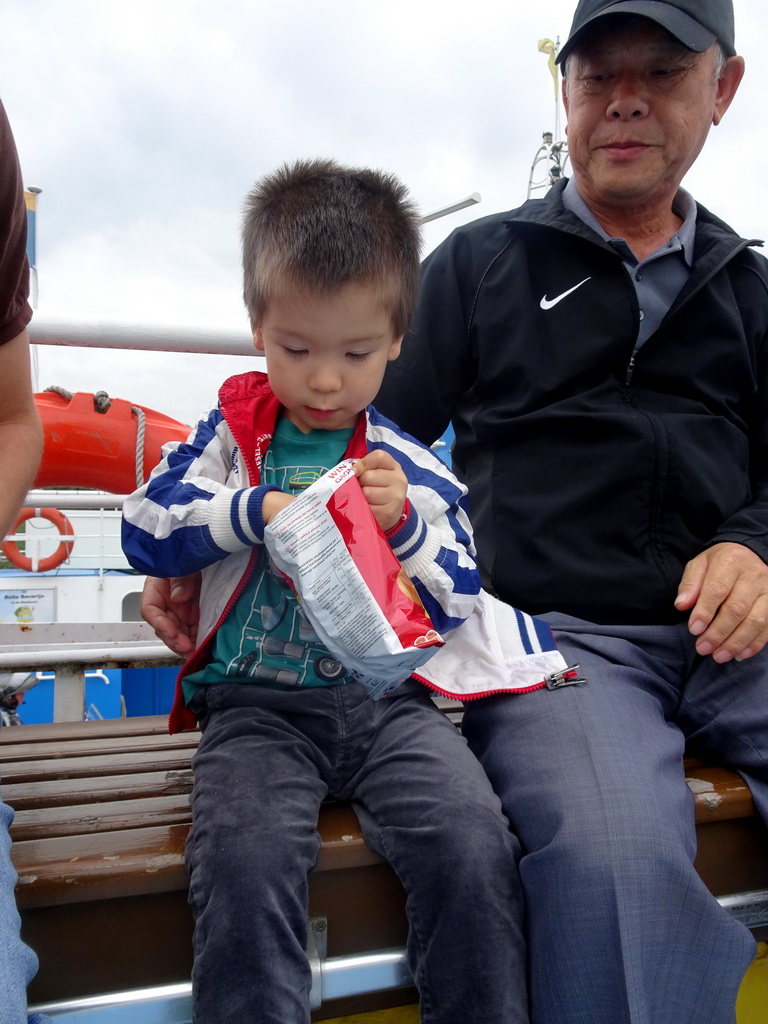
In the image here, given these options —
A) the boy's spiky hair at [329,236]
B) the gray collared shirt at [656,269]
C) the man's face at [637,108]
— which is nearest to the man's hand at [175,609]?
the boy's spiky hair at [329,236]

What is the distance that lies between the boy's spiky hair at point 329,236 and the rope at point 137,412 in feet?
4.40

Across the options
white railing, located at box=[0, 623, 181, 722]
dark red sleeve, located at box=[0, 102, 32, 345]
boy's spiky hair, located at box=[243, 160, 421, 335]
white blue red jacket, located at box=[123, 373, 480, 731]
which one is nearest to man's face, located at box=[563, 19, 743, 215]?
boy's spiky hair, located at box=[243, 160, 421, 335]

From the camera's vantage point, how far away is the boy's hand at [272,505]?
108 centimetres

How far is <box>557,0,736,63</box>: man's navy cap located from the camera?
1.32 m

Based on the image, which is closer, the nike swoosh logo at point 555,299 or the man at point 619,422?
the man at point 619,422

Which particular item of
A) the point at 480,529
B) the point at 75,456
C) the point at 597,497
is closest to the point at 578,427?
the point at 597,497

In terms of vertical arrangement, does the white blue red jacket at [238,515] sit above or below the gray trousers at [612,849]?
above

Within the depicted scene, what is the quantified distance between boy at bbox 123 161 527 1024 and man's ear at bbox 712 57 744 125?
76 centimetres

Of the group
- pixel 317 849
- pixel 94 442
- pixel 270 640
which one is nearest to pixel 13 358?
pixel 270 640

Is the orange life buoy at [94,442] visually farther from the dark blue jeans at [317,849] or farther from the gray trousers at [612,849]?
the gray trousers at [612,849]

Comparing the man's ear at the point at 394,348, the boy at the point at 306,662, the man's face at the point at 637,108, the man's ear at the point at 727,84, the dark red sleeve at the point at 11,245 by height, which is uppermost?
the man's ear at the point at 727,84

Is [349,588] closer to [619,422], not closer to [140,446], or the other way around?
[619,422]

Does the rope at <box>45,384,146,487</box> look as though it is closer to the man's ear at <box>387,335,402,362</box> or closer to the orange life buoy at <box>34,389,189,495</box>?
the orange life buoy at <box>34,389,189,495</box>

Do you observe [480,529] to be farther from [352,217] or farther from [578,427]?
[352,217]
